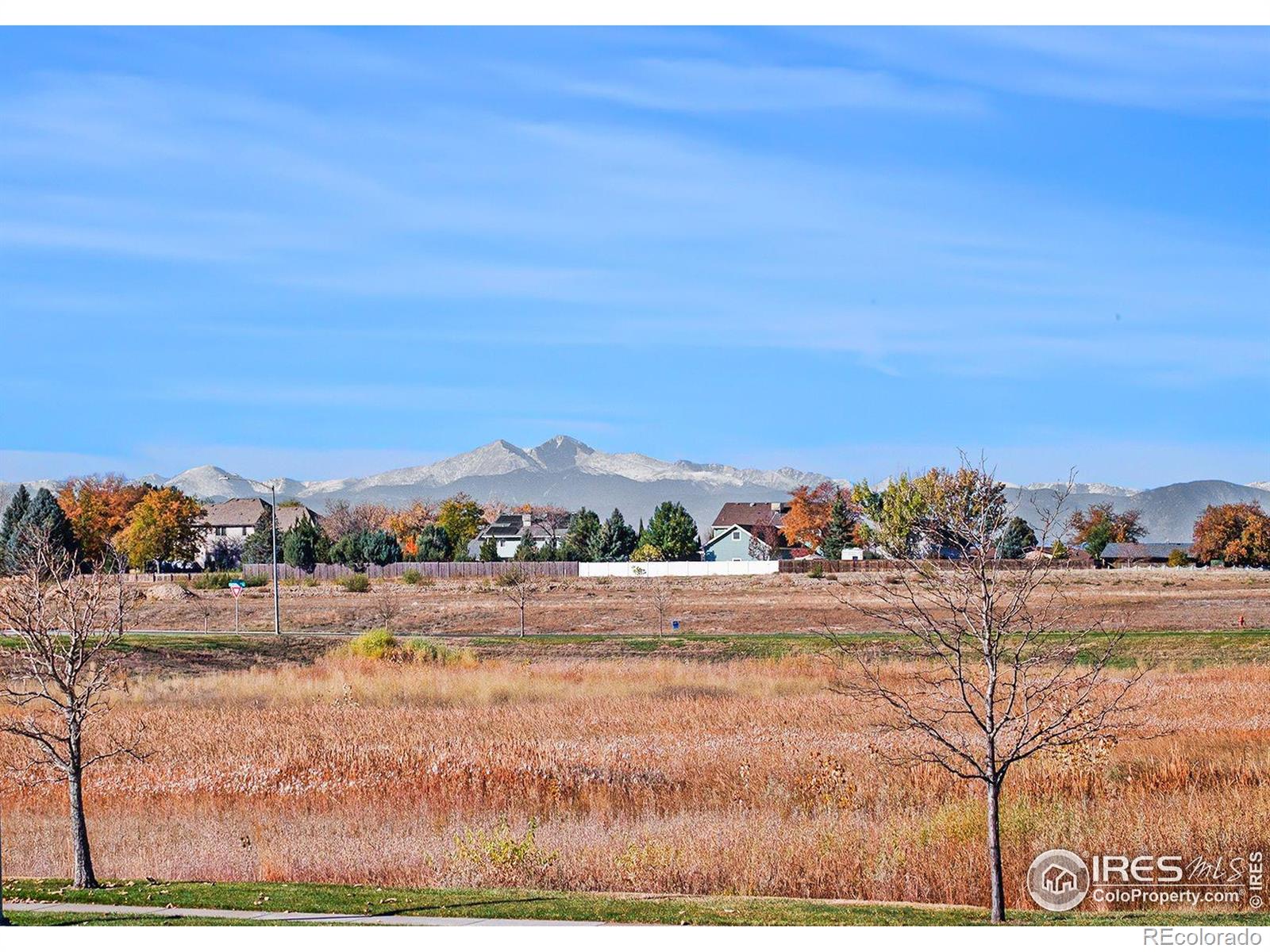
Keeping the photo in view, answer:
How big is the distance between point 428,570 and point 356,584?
2429 centimetres

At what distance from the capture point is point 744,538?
593 ft

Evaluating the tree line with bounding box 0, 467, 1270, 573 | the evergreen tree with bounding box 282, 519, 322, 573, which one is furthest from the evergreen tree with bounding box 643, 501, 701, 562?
the evergreen tree with bounding box 282, 519, 322, 573

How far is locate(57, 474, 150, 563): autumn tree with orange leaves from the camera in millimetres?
126250

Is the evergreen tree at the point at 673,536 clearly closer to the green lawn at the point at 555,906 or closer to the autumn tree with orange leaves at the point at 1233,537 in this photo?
the autumn tree with orange leaves at the point at 1233,537

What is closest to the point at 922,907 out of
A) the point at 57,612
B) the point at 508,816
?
the point at 508,816

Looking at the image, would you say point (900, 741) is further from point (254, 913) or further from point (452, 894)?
point (254, 913)

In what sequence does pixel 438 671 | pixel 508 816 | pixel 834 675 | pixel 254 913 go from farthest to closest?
pixel 438 671 → pixel 834 675 → pixel 508 816 → pixel 254 913

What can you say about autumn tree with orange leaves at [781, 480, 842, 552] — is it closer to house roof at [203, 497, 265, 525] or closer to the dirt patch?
house roof at [203, 497, 265, 525]

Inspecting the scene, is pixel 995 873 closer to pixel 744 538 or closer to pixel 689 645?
pixel 689 645

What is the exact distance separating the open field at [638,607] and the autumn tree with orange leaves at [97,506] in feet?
87.1

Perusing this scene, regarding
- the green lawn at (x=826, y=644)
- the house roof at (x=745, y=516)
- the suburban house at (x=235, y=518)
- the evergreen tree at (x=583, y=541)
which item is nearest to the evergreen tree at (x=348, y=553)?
the evergreen tree at (x=583, y=541)

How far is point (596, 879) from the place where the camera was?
19.2 metres

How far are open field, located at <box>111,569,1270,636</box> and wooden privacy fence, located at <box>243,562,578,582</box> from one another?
54.1 feet

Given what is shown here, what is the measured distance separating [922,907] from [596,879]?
15.8 ft
